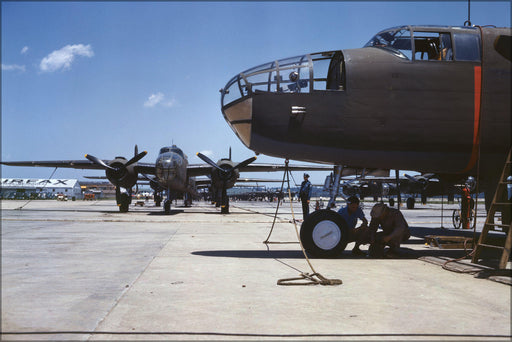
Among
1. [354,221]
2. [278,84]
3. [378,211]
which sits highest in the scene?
[278,84]

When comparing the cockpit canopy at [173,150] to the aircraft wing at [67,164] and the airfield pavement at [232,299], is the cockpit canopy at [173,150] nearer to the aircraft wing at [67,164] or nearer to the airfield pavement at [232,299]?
the aircraft wing at [67,164]

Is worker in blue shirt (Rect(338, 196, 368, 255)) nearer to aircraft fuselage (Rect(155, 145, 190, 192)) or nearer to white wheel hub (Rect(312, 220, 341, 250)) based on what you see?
white wheel hub (Rect(312, 220, 341, 250))

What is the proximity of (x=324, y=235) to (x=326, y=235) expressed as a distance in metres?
0.04

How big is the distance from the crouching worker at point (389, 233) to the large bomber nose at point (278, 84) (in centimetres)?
251

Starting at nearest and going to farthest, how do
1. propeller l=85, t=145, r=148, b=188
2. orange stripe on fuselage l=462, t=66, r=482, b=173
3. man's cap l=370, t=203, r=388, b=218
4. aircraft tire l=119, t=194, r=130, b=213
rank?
orange stripe on fuselage l=462, t=66, r=482, b=173, man's cap l=370, t=203, r=388, b=218, aircraft tire l=119, t=194, r=130, b=213, propeller l=85, t=145, r=148, b=188

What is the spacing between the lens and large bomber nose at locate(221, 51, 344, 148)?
679 centimetres

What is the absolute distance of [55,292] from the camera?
4.09 metres

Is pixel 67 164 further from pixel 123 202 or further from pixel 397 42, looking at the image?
pixel 397 42

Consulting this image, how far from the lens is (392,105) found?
6.66 m

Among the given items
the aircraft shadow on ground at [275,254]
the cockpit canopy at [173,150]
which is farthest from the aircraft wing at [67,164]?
the aircraft shadow on ground at [275,254]

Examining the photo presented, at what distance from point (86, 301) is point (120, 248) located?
13.2 ft

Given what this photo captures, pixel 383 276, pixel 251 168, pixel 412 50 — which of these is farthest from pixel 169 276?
pixel 251 168

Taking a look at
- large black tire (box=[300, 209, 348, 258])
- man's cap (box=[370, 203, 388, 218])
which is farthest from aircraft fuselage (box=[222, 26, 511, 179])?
large black tire (box=[300, 209, 348, 258])

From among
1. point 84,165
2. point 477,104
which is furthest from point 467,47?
point 84,165
